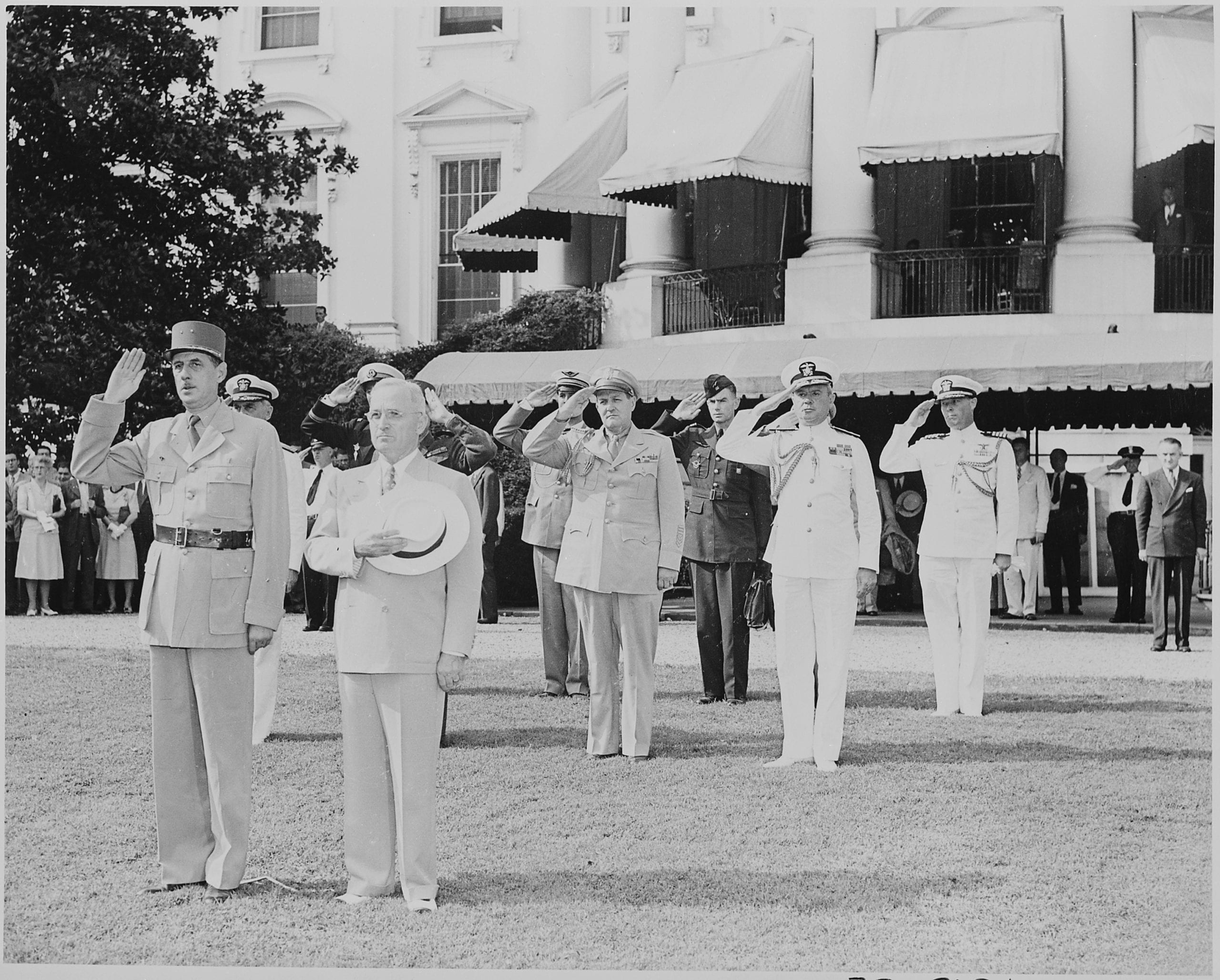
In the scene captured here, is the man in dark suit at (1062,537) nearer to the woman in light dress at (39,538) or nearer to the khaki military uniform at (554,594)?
the khaki military uniform at (554,594)

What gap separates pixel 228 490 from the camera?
5.83 meters

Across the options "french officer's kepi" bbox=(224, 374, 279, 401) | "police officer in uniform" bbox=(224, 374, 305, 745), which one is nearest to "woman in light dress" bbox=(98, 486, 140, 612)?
"police officer in uniform" bbox=(224, 374, 305, 745)

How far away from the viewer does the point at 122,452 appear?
591 cm

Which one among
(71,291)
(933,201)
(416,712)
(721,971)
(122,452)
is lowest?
(721,971)

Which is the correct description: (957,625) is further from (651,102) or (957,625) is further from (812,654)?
(651,102)

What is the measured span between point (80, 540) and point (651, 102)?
30.6 feet

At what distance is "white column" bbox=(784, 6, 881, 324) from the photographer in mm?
19438

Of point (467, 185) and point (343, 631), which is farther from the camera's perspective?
point (467, 185)

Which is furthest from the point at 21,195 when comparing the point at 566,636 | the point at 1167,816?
the point at 1167,816

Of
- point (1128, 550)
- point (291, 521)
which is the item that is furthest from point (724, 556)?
point (1128, 550)

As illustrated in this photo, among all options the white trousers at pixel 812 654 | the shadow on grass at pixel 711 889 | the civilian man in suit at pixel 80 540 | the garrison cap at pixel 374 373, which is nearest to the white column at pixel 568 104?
the civilian man in suit at pixel 80 540

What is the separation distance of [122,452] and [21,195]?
10.5m

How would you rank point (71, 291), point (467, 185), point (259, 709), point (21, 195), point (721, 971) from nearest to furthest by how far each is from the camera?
1. point (721, 971)
2. point (259, 709)
3. point (21, 195)
4. point (71, 291)
5. point (467, 185)

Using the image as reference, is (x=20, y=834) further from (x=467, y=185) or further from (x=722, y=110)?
(x=467, y=185)
